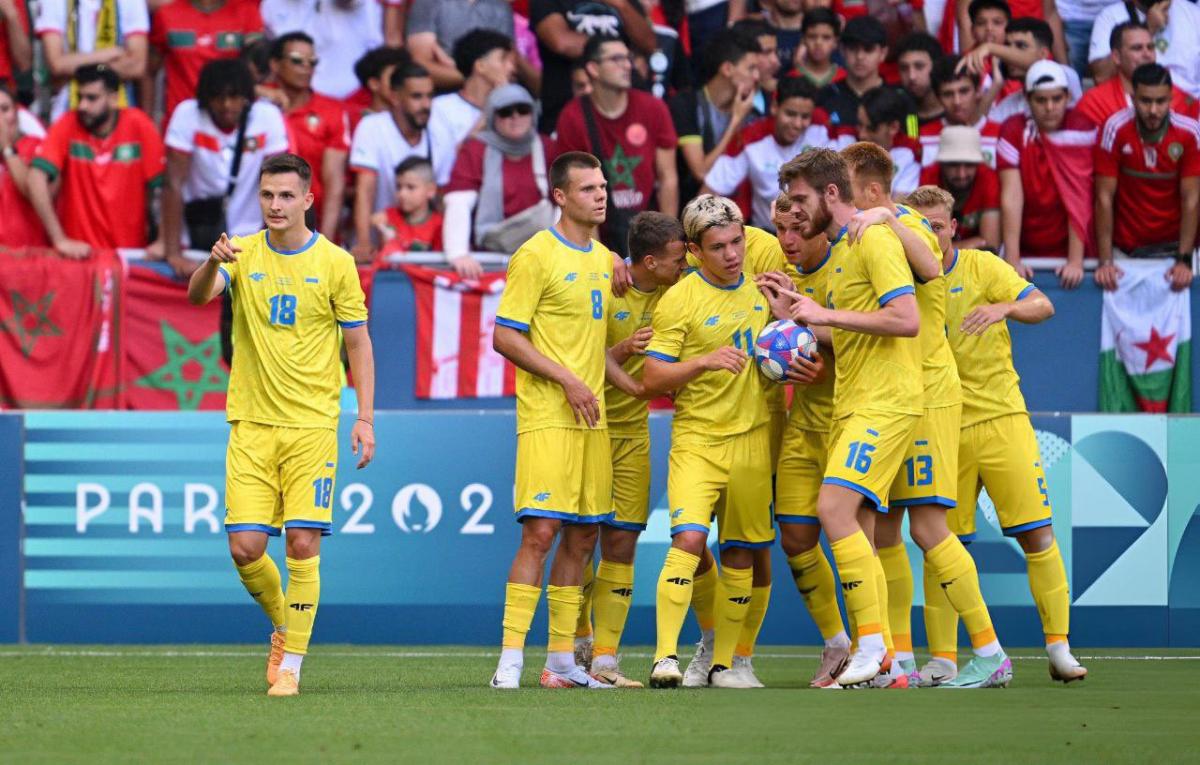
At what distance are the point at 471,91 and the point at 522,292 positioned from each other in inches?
234

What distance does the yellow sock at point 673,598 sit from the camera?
26.5 feet

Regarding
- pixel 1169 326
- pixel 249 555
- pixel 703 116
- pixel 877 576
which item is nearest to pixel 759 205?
pixel 703 116

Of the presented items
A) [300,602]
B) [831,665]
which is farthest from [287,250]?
[831,665]

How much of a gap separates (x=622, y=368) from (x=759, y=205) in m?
4.77

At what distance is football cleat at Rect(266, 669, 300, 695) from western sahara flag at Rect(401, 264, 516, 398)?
5.05 m

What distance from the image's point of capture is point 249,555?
7.86 metres

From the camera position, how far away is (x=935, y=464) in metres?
8.23

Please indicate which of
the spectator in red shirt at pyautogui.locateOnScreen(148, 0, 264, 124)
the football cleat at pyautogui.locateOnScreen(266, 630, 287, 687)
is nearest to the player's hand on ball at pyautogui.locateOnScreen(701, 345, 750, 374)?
the football cleat at pyautogui.locateOnScreen(266, 630, 287, 687)

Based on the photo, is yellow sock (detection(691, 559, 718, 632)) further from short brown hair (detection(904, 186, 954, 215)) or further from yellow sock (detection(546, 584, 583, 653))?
short brown hair (detection(904, 186, 954, 215))

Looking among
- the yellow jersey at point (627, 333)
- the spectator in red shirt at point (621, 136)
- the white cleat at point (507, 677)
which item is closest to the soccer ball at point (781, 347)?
the yellow jersey at point (627, 333)

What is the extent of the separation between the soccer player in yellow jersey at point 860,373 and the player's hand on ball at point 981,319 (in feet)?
1.66

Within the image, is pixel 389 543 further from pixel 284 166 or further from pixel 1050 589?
pixel 1050 589

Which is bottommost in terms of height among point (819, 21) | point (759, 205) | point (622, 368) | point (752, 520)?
point (752, 520)

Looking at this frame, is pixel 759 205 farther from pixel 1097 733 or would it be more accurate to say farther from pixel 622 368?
pixel 1097 733
